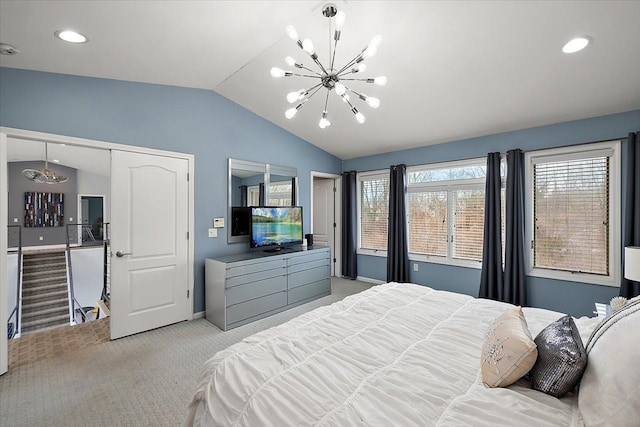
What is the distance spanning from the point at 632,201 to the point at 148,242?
532 centimetres

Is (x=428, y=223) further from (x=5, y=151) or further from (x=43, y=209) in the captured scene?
(x=43, y=209)

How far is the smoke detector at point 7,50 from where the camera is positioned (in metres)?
2.13

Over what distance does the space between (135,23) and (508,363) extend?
3.13m

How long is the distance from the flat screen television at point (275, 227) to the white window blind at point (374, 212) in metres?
1.56

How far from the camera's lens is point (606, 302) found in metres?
3.23

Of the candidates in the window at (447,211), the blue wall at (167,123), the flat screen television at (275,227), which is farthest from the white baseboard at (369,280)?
the blue wall at (167,123)

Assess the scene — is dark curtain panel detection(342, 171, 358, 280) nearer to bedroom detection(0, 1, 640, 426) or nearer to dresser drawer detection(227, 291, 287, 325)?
bedroom detection(0, 1, 640, 426)

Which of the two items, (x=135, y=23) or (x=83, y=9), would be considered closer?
(x=83, y=9)

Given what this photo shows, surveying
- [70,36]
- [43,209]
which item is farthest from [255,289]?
[43,209]

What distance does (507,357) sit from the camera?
46.0 inches

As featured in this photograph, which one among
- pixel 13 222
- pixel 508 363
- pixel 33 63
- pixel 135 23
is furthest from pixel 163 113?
pixel 13 222

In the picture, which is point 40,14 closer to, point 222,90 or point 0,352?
point 222,90

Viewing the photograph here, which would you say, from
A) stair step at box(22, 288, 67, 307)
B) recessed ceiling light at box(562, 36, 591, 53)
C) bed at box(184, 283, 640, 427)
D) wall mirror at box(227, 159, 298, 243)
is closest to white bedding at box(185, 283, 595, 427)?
bed at box(184, 283, 640, 427)

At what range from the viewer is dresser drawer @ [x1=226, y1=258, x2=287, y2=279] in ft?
10.8
